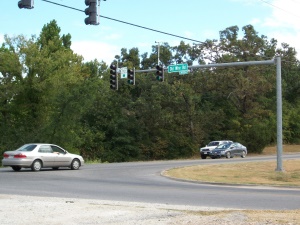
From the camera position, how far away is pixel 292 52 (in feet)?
279

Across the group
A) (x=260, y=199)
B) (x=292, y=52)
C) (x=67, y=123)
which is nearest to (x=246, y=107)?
Result: (x=292, y=52)

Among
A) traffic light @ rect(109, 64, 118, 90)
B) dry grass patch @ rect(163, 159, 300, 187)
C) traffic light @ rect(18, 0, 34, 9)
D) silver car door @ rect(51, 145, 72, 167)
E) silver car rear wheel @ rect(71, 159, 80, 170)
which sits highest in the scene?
traffic light @ rect(18, 0, 34, 9)

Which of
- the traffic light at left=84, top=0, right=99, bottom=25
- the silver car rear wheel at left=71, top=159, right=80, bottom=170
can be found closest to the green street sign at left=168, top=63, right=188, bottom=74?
the silver car rear wheel at left=71, top=159, right=80, bottom=170

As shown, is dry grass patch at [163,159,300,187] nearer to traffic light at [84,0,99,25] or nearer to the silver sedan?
the silver sedan

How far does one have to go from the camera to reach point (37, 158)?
27172 mm

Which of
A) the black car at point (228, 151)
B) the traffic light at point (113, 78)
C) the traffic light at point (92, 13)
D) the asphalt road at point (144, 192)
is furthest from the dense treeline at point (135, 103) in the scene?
the traffic light at point (92, 13)

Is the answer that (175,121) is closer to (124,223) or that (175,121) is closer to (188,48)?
(188,48)

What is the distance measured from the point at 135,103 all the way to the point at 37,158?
119ft

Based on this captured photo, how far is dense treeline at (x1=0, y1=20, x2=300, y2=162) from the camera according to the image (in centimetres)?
5247

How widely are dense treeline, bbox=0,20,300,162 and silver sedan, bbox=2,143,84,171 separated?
22443 millimetres

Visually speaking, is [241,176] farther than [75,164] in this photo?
No

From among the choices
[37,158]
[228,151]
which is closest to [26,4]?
[37,158]

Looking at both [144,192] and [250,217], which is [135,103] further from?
[250,217]

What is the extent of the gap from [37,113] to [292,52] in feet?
155
